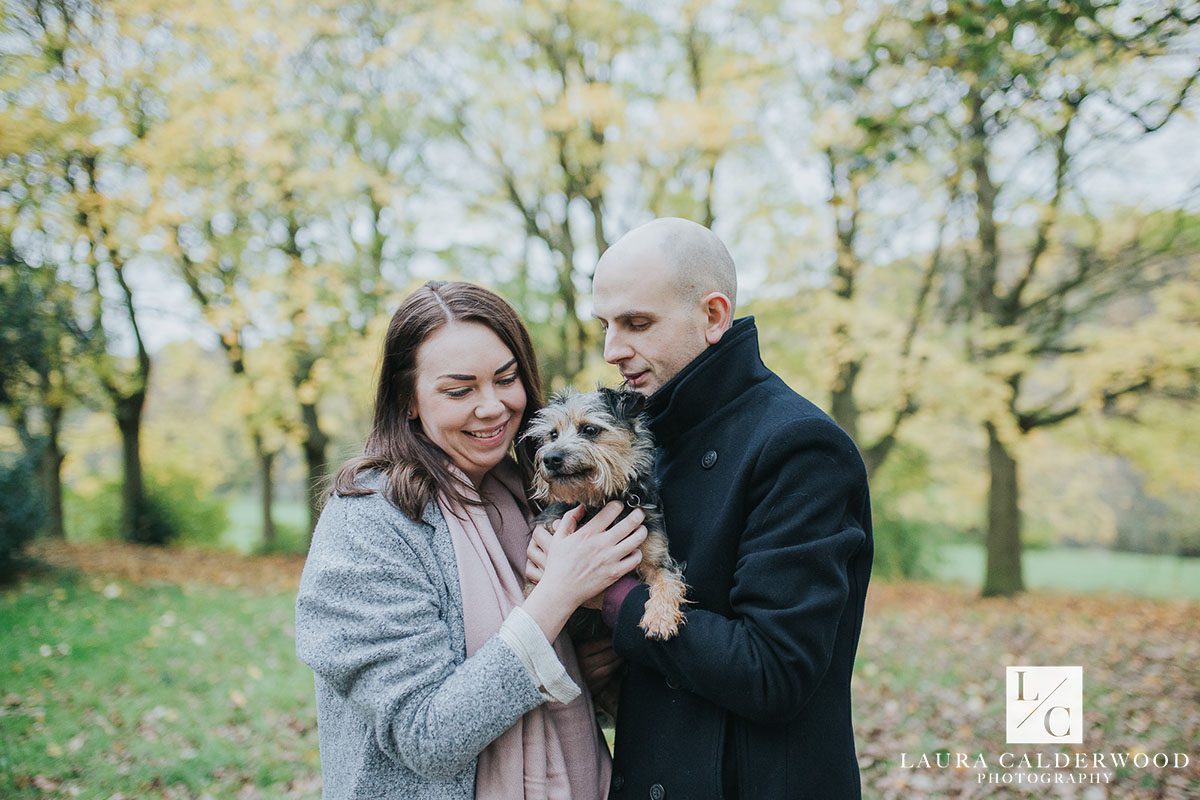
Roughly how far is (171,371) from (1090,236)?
2144 centimetres

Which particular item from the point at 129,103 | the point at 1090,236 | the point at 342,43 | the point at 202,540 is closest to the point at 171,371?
the point at 202,540

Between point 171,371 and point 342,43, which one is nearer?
point 342,43

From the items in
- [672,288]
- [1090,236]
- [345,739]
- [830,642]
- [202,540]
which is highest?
[1090,236]

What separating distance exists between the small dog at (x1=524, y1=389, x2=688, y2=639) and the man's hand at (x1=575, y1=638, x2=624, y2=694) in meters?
0.41

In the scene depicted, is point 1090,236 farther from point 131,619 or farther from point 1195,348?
point 131,619

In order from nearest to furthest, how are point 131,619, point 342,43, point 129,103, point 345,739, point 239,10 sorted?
point 345,739, point 131,619, point 239,10, point 129,103, point 342,43

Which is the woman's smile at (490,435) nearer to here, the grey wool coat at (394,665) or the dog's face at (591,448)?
the dog's face at (591,448)

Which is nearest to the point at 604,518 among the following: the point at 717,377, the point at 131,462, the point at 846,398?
the point at 717,377

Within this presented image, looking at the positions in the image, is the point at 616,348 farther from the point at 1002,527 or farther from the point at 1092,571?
the point at 1092,571

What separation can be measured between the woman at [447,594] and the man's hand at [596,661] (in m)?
0.12

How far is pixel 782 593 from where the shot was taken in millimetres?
1983

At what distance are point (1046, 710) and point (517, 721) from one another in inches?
240

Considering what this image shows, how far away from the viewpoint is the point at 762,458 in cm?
215

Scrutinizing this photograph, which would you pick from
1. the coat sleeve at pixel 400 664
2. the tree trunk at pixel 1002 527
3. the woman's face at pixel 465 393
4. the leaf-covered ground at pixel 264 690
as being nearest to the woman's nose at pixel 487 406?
the woman's face at pixel 465 393
